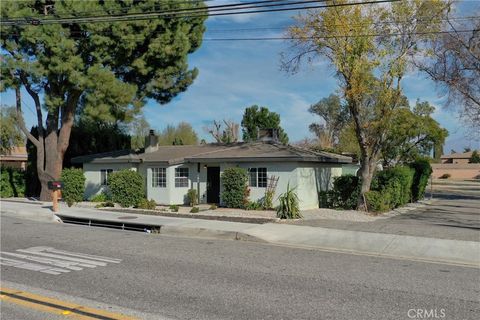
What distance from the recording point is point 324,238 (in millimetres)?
13148

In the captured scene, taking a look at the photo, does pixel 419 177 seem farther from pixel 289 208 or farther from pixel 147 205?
pixel 147 205

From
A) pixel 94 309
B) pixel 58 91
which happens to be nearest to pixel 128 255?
pixel 94 309

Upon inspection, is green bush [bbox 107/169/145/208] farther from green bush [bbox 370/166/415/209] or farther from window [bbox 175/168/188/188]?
green bush [bbox 370/166/415/209]

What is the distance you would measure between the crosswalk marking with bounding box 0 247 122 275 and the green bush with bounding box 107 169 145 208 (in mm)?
12004

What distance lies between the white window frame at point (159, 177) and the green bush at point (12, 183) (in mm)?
11005

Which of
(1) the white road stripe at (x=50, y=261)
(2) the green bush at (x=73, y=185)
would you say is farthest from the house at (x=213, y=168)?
(1) the white road stripe at (x=50, y=261)

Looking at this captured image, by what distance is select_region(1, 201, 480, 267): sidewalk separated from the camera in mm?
11242

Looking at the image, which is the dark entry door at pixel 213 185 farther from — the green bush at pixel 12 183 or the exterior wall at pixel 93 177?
the green bush at pixel 12 183

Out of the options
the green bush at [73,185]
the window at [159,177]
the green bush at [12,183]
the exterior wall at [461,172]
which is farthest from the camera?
the exterior wall at [461,172]

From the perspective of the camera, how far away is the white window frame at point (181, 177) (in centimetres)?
2483

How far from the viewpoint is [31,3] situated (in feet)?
78.1

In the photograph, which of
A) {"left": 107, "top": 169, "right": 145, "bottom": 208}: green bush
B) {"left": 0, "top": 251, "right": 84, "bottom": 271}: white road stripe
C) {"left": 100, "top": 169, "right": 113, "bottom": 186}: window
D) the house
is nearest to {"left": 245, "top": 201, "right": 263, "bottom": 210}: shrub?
the house

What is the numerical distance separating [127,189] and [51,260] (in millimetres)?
13440

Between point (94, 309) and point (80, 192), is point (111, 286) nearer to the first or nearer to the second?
point (94, 309)
